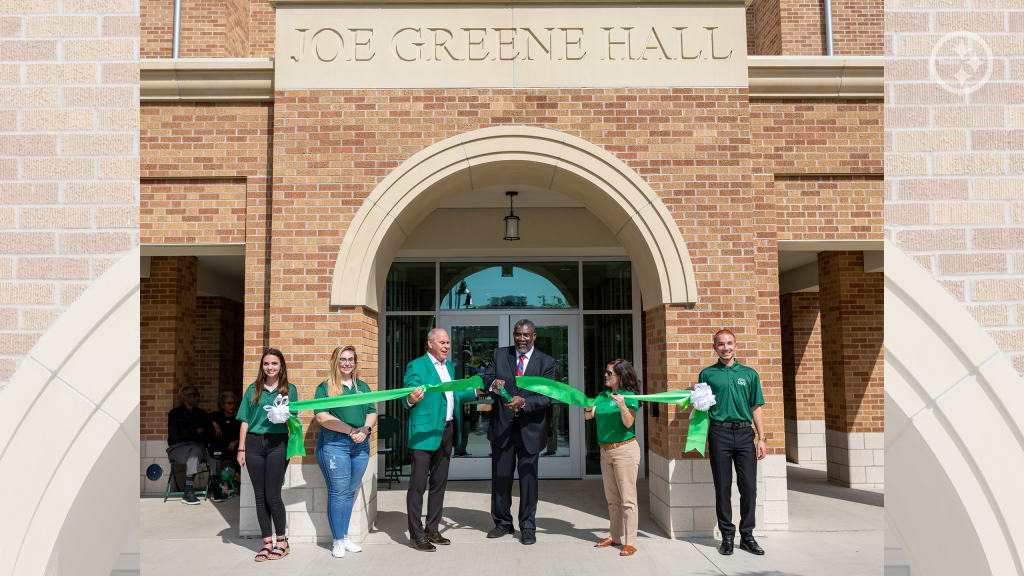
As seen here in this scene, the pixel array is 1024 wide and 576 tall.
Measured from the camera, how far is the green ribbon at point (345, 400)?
A: 5539mm

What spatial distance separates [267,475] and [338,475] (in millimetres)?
588

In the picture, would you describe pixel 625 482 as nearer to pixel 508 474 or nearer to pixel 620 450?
pixel 620 450

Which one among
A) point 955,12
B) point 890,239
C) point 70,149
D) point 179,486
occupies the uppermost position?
point 955,12

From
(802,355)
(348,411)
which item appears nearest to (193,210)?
(348,411)

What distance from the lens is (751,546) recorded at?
572 cm

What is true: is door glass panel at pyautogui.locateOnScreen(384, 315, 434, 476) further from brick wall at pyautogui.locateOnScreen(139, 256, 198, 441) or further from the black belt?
the black belt

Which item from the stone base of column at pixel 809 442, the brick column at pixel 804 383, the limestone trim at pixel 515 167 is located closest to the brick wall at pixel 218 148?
the limestone trim at pixel 515 167

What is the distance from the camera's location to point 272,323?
20.7 ft

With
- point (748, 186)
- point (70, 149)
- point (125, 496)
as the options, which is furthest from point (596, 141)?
point (125, 496)

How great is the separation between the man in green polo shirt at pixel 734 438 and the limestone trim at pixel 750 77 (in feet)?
9.09

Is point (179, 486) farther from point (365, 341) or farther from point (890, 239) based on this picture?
point (890, 239)

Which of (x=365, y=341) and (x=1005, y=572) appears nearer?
(x=1005, y=572)

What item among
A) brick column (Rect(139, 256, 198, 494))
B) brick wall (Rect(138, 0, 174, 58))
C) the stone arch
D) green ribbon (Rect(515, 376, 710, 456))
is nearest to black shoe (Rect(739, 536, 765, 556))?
green ribbon (Rect(515, 376, 710, 456))

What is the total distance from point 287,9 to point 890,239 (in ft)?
18.6
